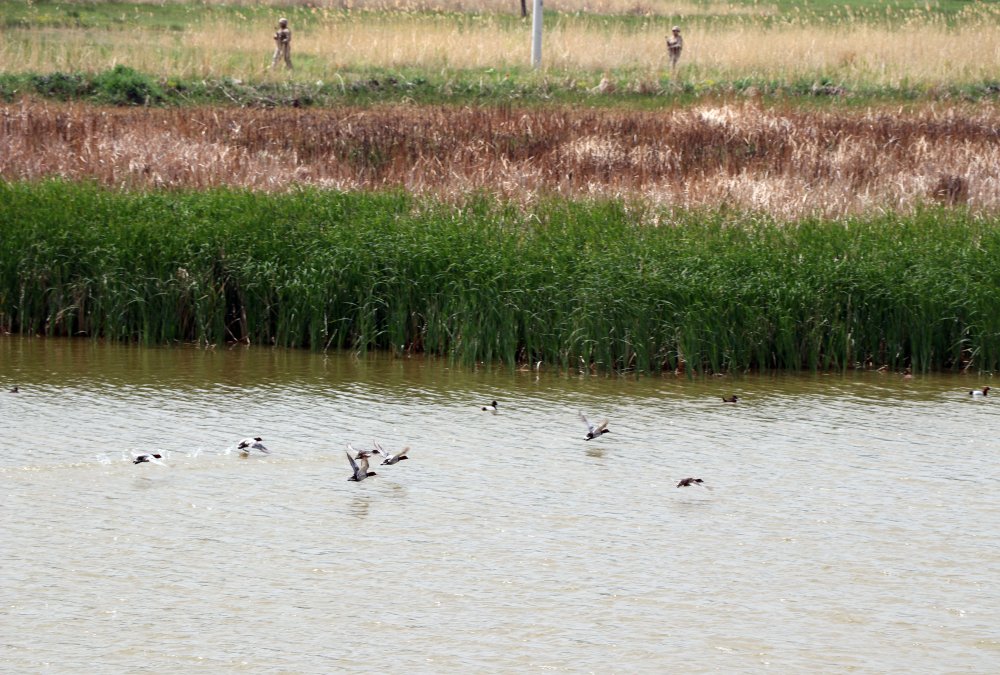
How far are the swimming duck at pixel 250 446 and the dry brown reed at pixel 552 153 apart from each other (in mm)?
5736

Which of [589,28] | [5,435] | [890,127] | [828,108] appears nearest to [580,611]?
[5,435]

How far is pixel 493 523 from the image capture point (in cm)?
729

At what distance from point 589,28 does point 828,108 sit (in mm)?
15620

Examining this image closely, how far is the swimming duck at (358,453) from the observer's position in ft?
26.1

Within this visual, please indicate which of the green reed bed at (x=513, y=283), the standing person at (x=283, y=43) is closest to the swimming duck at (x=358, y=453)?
the green reed bed at (x=513, y=283)

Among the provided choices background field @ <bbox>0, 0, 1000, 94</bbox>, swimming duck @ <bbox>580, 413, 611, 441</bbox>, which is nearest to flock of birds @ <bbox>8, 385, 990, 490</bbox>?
swimming duck @ <bbox>580, 413, 611, 441</bbox>

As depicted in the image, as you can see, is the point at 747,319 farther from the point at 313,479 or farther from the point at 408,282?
the point at 313,479

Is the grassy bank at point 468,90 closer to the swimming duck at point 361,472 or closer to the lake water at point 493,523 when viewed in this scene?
the lake water at point 493,523

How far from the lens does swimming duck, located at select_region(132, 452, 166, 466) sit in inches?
316

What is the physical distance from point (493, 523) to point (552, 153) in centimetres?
1030

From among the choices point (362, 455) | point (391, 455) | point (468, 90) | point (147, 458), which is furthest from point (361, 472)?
point (468, 90)

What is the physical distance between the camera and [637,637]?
587 centimetres

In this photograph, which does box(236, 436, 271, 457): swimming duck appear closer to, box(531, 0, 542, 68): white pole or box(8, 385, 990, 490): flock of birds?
box(8, 385, 990, 490): flock of birds

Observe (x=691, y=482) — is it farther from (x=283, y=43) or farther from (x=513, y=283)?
(x=283, y=43)
